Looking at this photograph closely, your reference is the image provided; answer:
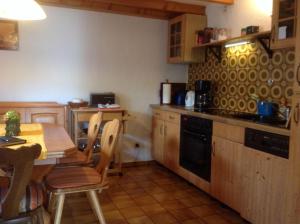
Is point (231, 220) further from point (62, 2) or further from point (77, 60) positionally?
point (62, 2)

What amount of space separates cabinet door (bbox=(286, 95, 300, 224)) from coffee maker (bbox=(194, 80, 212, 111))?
1.68 meters

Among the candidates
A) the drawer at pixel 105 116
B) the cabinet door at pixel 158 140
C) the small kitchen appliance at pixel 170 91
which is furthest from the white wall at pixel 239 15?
the drawer at pixel 105 116

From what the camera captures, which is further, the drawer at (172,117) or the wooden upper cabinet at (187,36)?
the wooden upper cabinet at (187,36)

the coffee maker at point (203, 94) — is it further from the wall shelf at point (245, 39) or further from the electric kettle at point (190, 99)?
the wall shelf at point (245, 39)

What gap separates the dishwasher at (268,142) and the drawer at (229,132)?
Answer: 0.25 feet

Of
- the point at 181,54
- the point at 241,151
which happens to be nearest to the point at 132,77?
the point at 181,54

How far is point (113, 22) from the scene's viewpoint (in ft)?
13.0

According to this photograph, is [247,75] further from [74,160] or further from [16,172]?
[16,172]

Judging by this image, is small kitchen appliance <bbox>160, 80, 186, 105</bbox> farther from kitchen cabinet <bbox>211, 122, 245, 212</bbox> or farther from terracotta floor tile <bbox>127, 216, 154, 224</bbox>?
terracotta floor tile <bbox>127, 216, 154, 224</bbox>

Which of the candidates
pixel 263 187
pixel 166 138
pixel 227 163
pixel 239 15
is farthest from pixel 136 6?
pixel 263 187

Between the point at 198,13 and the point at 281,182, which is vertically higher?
the point at 198,13

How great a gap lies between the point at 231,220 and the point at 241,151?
628 millimetres

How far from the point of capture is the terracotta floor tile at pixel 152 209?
271cm

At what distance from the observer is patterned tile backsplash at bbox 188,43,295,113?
2721 millimetres
